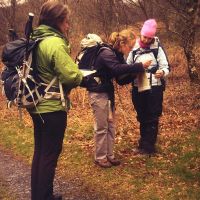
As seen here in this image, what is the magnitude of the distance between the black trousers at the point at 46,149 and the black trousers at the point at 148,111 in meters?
2.08

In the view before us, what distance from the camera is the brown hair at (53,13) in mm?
4184

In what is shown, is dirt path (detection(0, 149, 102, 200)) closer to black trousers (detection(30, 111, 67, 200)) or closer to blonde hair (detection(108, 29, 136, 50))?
black trousers (detection(30, 111, 67, 200))

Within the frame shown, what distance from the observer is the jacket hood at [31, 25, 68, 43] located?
165 inches

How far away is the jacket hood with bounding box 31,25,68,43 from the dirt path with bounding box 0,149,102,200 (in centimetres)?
227

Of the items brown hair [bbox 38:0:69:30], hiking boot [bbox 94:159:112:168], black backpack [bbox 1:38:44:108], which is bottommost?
hiking boot [bbox 94:159:112:168]

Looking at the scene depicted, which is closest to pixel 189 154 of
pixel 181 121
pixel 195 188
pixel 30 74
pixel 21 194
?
pixel 195 188

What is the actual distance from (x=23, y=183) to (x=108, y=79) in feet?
6.70

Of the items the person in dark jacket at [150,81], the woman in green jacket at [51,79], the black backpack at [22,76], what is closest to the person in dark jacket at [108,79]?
the person in dark jacket at [150,81]

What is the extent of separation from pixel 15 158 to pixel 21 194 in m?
1.85

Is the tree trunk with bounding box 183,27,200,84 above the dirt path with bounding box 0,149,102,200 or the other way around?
above

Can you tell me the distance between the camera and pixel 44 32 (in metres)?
4.22

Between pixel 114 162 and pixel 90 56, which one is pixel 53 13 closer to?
pixel 90 56

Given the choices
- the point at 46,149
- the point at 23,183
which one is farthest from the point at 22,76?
the point at 23,183

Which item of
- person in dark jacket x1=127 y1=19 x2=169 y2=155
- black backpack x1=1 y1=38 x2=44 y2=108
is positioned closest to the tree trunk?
person in dark jacket x1=127 y1=19 x2=169 y2=155
